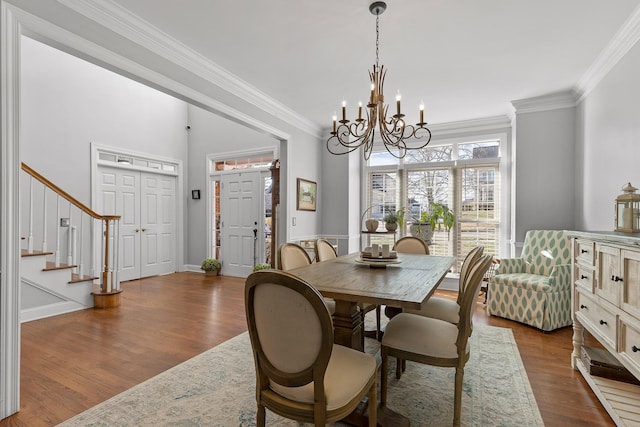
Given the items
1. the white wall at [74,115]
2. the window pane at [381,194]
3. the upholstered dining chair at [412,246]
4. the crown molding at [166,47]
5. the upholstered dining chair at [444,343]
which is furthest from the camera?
the window pane at [381,194]

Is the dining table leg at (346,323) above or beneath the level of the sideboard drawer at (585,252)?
beneath

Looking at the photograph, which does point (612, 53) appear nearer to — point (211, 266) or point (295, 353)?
point (295, 353)

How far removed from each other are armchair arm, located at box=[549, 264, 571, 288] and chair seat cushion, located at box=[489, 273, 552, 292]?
72mm

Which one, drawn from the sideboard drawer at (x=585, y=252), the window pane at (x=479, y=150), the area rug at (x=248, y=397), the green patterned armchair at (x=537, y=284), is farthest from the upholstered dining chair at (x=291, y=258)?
the window pane at (x=479, y=150)

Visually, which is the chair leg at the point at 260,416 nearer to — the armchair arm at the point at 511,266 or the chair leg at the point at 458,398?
the chair leg at the point at 458,398

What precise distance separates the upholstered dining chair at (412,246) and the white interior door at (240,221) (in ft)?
9.72

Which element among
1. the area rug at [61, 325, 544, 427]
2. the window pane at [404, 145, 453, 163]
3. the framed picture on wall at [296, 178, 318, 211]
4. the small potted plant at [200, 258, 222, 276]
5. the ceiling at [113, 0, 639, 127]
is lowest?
the area rug at [61, 325, 544, 427]

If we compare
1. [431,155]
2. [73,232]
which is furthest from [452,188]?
[73,232]

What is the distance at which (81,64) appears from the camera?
189 inches

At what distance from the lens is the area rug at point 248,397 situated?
72.1 inches

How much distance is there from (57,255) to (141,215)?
200 centimetres

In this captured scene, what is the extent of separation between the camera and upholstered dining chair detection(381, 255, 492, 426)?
66.2 inches

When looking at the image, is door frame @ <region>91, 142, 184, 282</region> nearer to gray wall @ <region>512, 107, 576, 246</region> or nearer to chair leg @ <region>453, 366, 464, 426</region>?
chair leg @ <region>453, 366, 464, 426</region>

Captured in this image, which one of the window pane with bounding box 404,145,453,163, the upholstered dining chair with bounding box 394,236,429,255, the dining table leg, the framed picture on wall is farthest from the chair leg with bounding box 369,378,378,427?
the window pane with bounding box 404,145,453,163
